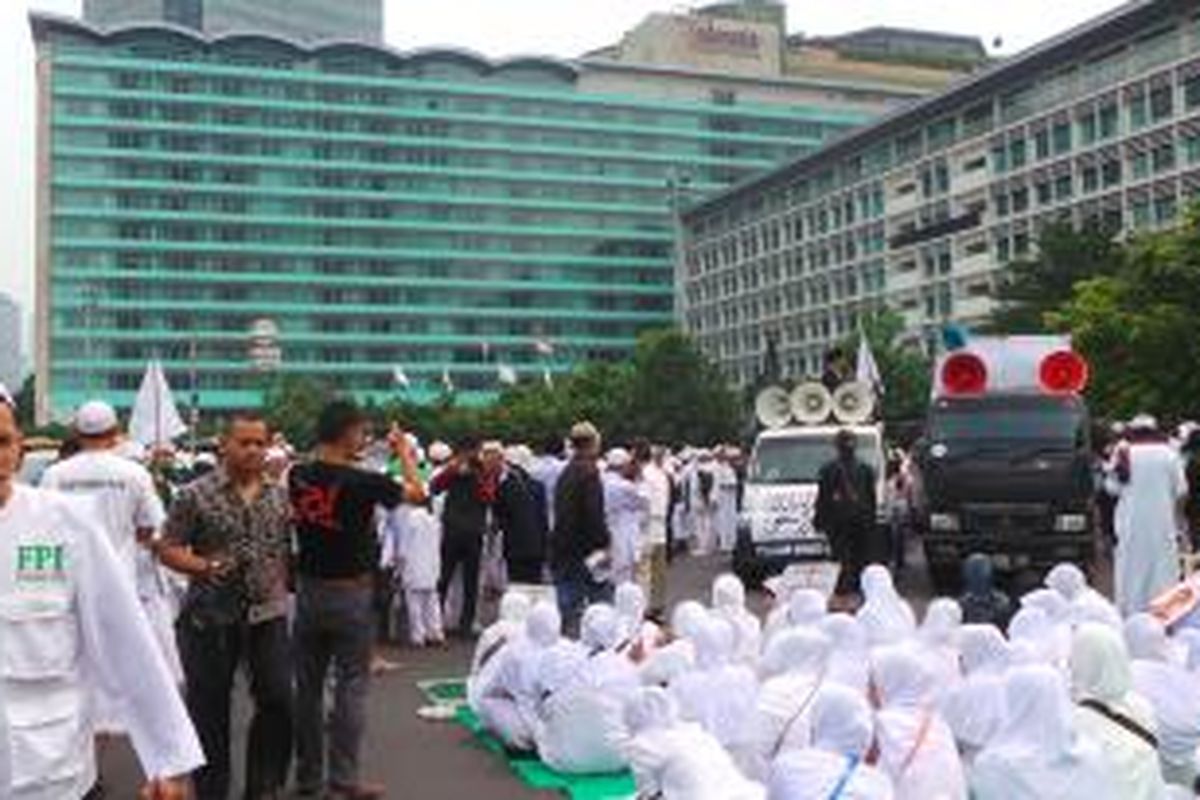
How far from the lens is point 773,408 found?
2244 cm

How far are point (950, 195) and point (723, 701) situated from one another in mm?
91437

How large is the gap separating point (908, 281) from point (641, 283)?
132 feet

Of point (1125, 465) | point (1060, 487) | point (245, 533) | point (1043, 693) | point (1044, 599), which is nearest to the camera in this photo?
point (1043, 693)

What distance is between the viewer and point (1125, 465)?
15406 millimetres

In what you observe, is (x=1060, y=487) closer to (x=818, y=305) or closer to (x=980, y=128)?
(x=980, y=128)

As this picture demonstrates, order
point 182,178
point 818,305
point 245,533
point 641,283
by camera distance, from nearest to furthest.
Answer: point 245,533
point 818,305
point 182,178
point 641,283

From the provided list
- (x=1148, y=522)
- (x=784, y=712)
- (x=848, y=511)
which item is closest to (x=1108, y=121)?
(x=848, y=511)

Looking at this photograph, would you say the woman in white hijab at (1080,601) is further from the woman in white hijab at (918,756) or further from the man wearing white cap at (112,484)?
the man wearing white cap at (112,484)

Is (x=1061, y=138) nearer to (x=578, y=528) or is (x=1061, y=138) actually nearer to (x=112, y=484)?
(x=578, y=528)

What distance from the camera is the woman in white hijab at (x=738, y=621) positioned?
9094mm

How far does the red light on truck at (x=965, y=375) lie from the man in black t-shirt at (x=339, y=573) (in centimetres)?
1225

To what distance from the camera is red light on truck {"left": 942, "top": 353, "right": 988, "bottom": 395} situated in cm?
1973

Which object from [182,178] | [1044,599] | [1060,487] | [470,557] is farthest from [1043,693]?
[182,178]

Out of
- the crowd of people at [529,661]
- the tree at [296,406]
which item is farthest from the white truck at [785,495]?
the tree at [296,406]
